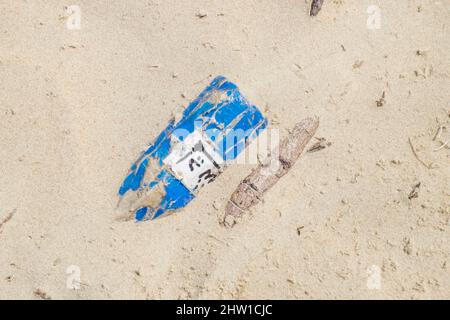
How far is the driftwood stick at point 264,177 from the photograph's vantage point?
4.43m

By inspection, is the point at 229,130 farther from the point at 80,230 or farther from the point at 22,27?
the point at 22,27

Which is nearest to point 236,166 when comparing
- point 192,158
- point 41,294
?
point 192,158

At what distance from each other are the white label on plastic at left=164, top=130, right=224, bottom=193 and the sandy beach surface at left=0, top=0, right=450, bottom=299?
234 millimetres

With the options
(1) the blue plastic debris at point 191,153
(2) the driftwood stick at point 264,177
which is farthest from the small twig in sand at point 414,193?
(1) the blue plastic debris at point 191,153

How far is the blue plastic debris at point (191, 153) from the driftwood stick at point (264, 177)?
0.23 metres

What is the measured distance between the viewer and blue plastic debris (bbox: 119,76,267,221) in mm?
4273

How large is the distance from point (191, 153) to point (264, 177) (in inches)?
24.8

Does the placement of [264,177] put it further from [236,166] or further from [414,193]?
[414,193]

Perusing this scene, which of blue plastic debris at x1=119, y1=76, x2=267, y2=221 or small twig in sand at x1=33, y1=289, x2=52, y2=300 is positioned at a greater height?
blue plastic debris at x1=119, y1=76, x2=267, y2=221

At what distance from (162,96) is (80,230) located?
51.3 inches

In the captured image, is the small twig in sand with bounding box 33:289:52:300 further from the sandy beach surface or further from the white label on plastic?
the white label on plastic

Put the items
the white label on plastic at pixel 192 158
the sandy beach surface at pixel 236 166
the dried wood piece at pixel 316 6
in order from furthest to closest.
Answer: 1. the dried wood piece at pixel 316 6
2. the sandy beach surface at pixel 236 166
3. the white label on plastic at pixel 192 158

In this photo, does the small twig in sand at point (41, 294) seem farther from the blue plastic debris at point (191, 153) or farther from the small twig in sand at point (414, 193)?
the small twig in sand at point (414, 193)

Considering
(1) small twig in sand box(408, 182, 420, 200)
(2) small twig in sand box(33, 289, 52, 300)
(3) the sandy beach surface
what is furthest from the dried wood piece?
(2) small twig in sand box(33, 289, 52, 300)
